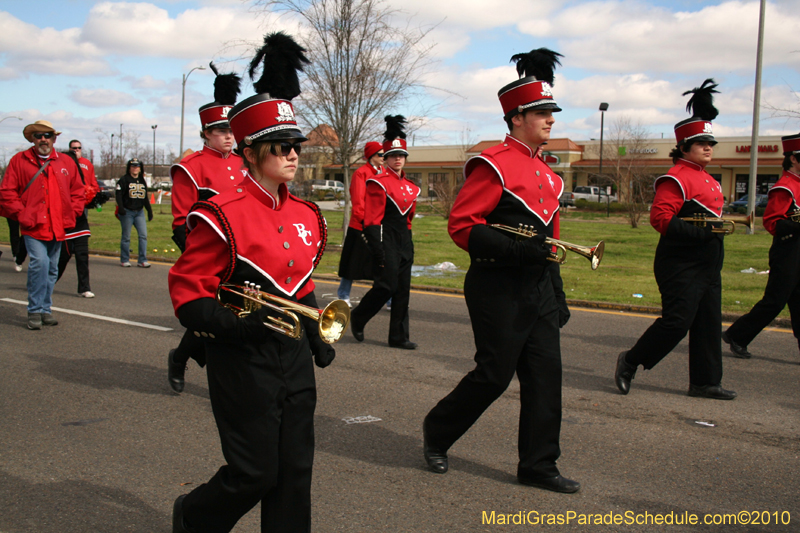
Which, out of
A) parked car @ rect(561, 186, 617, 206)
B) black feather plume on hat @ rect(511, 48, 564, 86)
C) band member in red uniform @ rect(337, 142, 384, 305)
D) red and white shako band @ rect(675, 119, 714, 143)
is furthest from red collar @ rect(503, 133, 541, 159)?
parked car @ rect(561, 186, 617, 206)

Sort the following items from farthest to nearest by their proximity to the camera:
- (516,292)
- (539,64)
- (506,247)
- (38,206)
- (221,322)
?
(38,206) < (539,64) < (516,292) < (506,247) < (221,322)

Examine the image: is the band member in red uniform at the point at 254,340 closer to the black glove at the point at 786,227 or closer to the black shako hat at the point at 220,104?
the black shako hat at the point at 220,104

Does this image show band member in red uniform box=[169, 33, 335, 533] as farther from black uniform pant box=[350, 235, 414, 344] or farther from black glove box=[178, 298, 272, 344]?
black uniform pant box=[350, 235, 414, 344]

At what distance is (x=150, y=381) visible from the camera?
6.04 meters

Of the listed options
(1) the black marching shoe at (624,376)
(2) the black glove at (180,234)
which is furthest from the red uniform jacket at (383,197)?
(1) the black marching shoe at (624,376)

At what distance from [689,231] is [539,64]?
201 centimetres

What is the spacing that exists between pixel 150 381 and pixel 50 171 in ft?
10.7

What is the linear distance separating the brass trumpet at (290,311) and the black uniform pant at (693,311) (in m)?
3.65

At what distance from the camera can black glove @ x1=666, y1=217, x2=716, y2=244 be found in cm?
549

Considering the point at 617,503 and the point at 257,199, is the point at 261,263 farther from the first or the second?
the point at 617,503

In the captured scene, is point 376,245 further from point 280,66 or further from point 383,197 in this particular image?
point 280,66

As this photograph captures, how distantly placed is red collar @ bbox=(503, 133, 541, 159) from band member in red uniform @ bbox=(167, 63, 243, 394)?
2509mm

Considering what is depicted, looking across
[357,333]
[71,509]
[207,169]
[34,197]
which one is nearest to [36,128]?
[34,197]

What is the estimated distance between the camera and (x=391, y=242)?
7.33m
